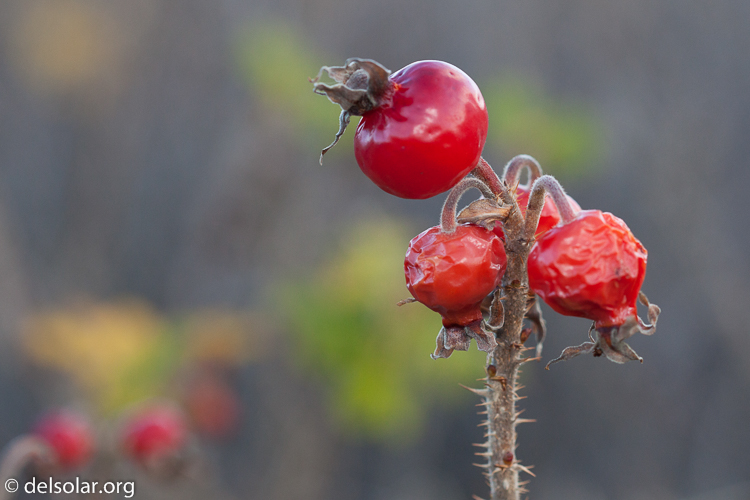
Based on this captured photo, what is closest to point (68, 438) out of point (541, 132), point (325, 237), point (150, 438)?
point (150, 438)

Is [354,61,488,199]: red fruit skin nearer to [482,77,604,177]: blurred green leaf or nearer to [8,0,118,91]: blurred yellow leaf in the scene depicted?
[482,77,604,177]: blurred green leaf

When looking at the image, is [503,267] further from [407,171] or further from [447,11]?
[447,11]

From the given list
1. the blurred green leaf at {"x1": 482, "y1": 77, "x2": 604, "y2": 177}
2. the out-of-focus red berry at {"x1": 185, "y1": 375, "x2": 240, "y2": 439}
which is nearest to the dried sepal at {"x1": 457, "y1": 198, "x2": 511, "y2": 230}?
the blurred green leaf at {"x1": 482, "y1": 77, "x2": 604, "y2": 177}

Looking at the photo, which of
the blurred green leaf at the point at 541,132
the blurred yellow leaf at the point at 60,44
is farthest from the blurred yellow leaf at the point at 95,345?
the blurred yellow leaf at the point at 60,44

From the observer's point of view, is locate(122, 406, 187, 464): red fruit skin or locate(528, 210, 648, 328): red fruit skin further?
locate(122, 406, 187, 464): red fruit skin

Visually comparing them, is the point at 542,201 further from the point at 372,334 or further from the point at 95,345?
the point at 95,345

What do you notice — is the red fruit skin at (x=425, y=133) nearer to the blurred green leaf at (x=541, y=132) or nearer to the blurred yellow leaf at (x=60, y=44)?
the blurred green leaf at (x=541, y=132)
